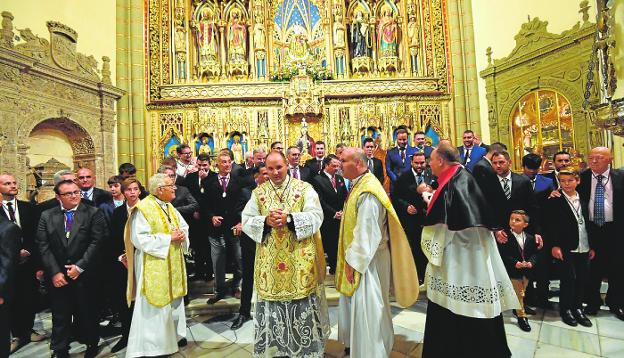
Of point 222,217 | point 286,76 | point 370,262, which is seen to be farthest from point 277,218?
point 286,76

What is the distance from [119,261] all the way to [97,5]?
7932mm

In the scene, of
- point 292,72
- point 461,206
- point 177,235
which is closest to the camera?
point 461,206

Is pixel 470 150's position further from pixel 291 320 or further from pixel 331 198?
pixel 291 320

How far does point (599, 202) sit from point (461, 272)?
2441 mm

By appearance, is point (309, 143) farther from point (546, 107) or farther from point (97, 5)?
point (97, 5)

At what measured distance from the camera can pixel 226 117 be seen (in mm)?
9258

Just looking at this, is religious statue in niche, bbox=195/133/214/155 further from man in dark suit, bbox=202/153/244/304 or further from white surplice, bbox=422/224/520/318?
white surplice, bbox=422/224/520/318

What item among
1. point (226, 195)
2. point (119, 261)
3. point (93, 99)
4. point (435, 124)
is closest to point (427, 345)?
point (226, 195)

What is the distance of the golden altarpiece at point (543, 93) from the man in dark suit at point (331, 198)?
422 cm

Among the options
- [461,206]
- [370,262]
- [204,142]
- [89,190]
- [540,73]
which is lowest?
[370,262]

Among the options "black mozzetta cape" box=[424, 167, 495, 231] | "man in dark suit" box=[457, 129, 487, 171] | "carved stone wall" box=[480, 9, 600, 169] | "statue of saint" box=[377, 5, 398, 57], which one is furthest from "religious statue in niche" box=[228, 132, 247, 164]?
"black mozzetta cape" box=[424, 167, 495, 231]

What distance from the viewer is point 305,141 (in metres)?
8.87

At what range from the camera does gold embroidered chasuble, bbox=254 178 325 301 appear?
109 inches

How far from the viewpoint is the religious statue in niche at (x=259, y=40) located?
381 inches
